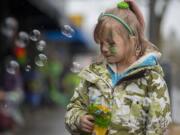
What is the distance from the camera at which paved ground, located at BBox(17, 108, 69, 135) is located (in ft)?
50.7

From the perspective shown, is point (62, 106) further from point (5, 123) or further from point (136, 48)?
point (136, 48)

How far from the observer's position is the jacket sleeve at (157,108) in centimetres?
375

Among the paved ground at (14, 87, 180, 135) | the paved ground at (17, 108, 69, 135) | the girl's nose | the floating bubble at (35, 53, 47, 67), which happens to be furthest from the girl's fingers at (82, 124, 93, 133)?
the paved ground at (17, 108, 69, 135)

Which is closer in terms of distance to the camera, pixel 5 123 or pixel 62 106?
pixel 5 123

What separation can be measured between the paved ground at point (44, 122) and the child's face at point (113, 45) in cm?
1000

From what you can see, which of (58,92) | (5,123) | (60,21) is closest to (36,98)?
(58,92)

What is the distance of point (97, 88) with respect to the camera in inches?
153

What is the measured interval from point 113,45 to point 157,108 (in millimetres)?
420

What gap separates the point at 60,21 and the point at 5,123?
14121 millimetres

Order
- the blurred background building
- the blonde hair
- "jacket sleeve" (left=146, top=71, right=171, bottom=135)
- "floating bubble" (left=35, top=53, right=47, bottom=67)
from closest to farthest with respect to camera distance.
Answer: "jacket sleeve" (left=146, top=71, right=171, bottom=135) < the blonde hair < "floating bubble" (left=35, top=53, right=47, bottom=67) < the blurred background building

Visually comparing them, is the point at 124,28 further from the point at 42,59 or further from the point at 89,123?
the point at 42,59

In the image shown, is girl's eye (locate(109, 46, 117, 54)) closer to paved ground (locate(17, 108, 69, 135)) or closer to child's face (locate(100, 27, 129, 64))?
child's face (locate(100, 27, 129, 64))

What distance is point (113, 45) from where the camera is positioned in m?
3.85

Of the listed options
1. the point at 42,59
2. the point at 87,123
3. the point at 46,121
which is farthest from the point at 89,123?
the point at 46,121
